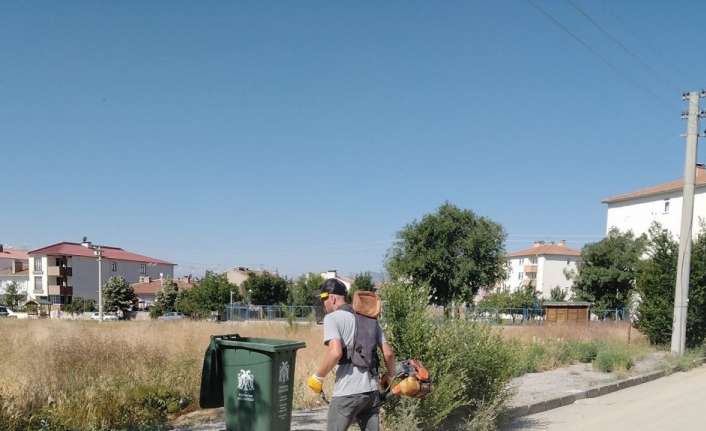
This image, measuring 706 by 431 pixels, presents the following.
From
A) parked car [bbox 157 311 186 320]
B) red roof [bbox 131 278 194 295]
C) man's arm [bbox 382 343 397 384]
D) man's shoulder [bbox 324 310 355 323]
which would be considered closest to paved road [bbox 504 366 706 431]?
man's arm [bbox 382 343 397 384]

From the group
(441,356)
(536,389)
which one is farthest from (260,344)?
(536,389)

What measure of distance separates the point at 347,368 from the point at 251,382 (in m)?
1.17

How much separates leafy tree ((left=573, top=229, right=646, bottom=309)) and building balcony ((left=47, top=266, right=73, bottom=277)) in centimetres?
6801

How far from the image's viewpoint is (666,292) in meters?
17.9

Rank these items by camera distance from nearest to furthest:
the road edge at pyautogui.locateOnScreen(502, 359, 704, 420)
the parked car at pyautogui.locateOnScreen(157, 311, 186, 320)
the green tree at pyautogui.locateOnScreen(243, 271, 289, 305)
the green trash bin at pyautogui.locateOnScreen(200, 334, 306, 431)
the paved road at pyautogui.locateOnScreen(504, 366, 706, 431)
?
the green trash bin at pyautogui.locateOnScreen(200, 334, 306, 431)
the paved road at pyautogui.locateOnScreen(504, 366, 706, 431)
the road edge at pyautogui.locateOnScreen(502, 359, 704, 420)
the parked car at pyautogui.locateOnScreen(157, 311, 186, 320)
the green tree at pyautogui.locateOnScreen(243, 271, 289, 305)

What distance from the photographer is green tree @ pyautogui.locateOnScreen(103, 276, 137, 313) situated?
220 feet

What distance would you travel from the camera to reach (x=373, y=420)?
175 inches

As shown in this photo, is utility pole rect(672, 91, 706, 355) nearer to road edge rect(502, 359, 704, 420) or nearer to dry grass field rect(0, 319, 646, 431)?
road edge rect(502, 359, 704, 420)

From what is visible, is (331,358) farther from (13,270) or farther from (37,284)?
(13,270)

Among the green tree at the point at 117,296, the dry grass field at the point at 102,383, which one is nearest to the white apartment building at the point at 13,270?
the green tree at the point at 117,296

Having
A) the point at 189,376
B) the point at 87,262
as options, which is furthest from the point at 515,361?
the point at 87,262

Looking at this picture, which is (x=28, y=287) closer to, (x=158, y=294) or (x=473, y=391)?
(x=158, y=294)

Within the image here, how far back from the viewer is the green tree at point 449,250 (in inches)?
1606

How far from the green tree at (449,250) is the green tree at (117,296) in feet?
130
